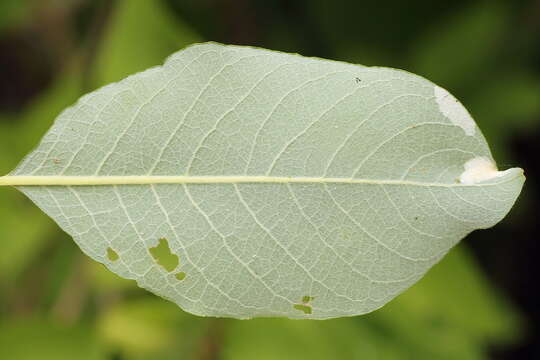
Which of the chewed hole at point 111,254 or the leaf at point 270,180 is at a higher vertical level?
the leaf at point 270,180

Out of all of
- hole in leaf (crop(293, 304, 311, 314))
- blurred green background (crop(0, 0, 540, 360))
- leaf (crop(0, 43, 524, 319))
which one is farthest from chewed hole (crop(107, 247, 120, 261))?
blurred green background (crop(0, 0, 540, 360))

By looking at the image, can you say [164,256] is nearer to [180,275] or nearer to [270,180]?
[180,275]

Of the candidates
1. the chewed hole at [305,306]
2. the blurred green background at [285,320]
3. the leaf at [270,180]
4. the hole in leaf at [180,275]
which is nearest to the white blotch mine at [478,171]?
the leaf at [270,180]

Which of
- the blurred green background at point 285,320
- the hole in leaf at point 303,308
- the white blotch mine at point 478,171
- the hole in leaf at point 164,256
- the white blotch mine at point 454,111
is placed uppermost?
the white blotch mine at point 454,111

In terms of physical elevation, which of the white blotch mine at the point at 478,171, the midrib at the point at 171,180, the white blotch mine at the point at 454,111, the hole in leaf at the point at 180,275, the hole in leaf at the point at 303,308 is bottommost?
the hole in leaf at the point at 180,275

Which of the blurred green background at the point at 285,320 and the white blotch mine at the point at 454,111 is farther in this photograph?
the blurred green background at the point at 285,320

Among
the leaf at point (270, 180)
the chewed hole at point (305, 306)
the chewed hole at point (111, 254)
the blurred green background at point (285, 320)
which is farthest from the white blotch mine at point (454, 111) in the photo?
the blurred green background at point (285, 320)

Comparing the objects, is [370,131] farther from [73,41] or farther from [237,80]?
[73,41]

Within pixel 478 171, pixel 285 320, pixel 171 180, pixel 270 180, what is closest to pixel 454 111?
pixel 478 171

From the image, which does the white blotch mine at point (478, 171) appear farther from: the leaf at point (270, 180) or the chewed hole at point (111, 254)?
the chewed hole at point (111, 254)

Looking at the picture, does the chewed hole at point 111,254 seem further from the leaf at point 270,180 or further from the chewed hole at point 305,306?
the chewed hole at point 305,306
